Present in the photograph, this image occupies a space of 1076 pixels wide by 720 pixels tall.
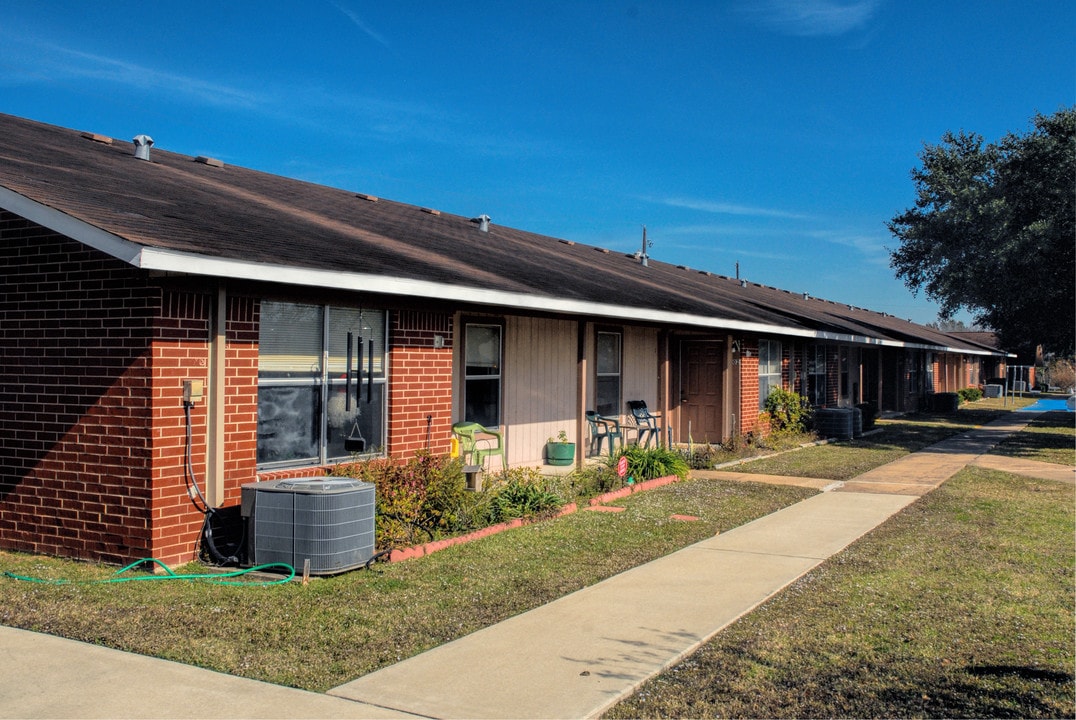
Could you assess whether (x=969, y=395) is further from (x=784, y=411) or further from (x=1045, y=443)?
(x=784, y=411)

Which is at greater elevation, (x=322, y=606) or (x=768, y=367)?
(x=768, y=367)

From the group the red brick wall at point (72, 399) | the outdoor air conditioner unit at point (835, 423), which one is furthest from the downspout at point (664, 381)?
the red brick wall at point (72, 399)

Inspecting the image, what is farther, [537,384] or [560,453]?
[560,453]

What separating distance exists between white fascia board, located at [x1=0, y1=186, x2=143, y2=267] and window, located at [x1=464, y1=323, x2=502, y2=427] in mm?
5921

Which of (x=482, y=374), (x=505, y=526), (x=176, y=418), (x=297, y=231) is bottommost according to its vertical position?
(x=505, y=526)

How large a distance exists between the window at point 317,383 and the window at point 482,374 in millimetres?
2772

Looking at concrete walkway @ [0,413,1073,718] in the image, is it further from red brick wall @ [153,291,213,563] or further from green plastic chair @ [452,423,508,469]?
green plastic chair @ [452,423,508,469]

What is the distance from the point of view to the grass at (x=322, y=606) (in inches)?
204

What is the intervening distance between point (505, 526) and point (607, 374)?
20.4 ft

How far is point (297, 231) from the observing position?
8.88 m

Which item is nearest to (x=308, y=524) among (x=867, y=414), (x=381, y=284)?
(x=381, y=284)

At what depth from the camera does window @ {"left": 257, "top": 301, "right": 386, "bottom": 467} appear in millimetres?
7941

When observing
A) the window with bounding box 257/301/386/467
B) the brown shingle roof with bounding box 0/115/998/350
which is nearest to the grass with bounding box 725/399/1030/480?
the brown shingle roof with bounding box 0/115/998/350

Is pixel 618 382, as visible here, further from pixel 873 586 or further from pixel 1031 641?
pixel 1031 641
